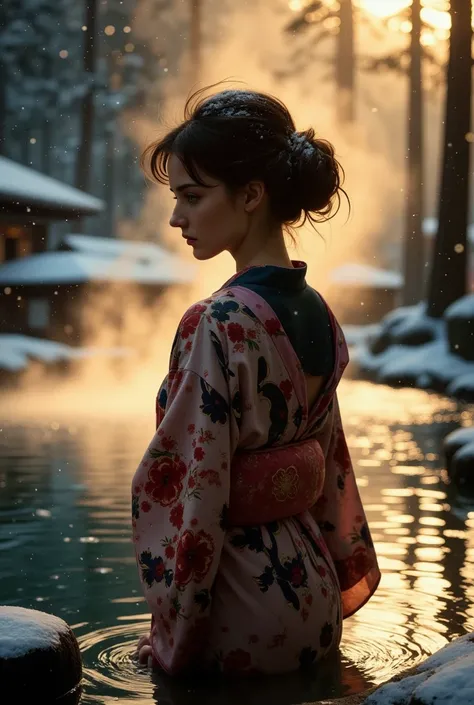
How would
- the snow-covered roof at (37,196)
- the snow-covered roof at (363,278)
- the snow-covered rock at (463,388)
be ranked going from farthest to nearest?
1. the snow-covered roof at (363,278)
2. the snow-covered roof at (37,196)
3. the snow-covered rock at (463,388)

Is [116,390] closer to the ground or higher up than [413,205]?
closer to the ground

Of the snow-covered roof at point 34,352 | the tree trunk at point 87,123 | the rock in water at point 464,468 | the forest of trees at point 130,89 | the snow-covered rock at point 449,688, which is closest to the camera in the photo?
the snow-covered rock at point 449,688

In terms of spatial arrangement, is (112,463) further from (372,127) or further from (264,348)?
(372,127)

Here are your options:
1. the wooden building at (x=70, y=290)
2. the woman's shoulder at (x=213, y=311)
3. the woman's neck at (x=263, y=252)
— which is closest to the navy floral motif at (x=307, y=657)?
the woman's shoulder at (x=213, y=311)

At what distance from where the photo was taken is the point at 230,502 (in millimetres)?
3416

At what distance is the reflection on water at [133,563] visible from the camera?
354 cm

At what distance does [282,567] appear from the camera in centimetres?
344

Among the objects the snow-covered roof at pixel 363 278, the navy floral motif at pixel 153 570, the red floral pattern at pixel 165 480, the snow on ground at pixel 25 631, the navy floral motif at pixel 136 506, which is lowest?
the snow on ground at pixel 25 631

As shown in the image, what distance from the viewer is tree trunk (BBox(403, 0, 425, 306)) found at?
3036cm

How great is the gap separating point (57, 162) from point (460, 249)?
31.3m

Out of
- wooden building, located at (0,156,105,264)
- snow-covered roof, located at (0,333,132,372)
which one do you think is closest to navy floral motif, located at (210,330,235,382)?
snow-covered roof, located at (0,333,132,372)

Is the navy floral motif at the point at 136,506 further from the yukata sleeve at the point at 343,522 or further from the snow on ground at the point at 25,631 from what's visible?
the yukata sleeve at the point at 343,522

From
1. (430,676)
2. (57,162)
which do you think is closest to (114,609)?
(430,676)

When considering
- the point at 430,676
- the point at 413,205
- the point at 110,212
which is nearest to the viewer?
the point at 430,676
